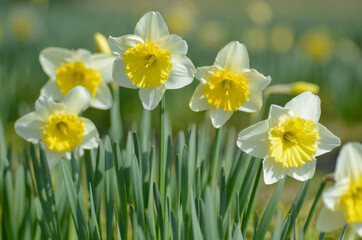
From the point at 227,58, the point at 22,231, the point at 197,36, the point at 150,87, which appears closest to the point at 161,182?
the point at 150,87

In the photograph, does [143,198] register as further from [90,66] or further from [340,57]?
[340,57]

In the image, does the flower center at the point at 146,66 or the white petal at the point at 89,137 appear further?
the white petal at the point at 89,137

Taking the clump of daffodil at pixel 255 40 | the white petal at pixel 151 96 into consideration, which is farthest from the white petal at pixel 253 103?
the clump of daffodil at pixel 255 40

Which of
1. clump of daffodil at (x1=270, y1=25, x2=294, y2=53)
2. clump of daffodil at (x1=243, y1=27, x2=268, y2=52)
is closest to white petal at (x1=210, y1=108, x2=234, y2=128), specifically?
clump of daffodil at (x1=243, y1=27, x2=268, y2=52)

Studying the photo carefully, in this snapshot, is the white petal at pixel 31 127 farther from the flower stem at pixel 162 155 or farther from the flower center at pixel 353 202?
the flower center at pixel 353 202

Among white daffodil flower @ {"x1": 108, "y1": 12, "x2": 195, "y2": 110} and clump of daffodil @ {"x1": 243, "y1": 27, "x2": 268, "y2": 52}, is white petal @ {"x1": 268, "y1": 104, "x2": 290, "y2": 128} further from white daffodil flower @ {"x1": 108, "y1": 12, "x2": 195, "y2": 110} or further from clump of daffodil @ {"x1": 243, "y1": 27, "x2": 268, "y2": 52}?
clump of daffodil @ {"x1": 243, "y1": 27, "x2": 268, "y2": 52}

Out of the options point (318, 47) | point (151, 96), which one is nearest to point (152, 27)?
point (151, 96)
